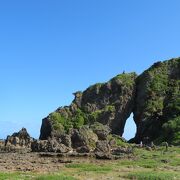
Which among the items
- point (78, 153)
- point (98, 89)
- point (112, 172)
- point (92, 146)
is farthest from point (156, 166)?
point (98, 89)

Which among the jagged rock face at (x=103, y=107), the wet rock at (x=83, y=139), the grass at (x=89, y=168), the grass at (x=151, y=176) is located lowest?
the grass at (x=151, y=176)

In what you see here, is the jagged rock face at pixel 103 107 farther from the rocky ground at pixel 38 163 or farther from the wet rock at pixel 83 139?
the rocky ground at pixel 38 163

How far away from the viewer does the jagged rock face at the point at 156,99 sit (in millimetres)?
72312

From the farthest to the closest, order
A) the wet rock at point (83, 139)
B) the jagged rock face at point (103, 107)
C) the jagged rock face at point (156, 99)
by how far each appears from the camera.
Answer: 1. the jagged rock face at point (103, 107)
2. the jagged rock face at point (156, 99)
3. the wet rock at point (83, 139)

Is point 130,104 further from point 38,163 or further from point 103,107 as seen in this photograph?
point 38,163

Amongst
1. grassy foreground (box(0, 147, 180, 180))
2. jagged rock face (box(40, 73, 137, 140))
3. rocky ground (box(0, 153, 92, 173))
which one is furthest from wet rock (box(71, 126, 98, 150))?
jagged rock face (box(40, 73, 137, 140))

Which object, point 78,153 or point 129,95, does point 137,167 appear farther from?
point 129,95

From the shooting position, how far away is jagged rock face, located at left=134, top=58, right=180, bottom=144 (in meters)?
72.3

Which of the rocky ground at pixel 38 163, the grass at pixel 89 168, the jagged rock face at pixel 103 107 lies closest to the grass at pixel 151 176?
the grass at pixel 89 168

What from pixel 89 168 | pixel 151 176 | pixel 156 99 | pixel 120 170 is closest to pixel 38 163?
pixel 89 168

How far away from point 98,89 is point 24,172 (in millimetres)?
50419

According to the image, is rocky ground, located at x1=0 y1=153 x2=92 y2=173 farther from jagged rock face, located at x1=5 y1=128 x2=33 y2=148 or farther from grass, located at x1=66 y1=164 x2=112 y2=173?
jagged rock face, located at x1=5 y1=128 x2=33 y2=148

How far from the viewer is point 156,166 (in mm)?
33281

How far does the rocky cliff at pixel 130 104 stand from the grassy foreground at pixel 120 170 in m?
31.8
